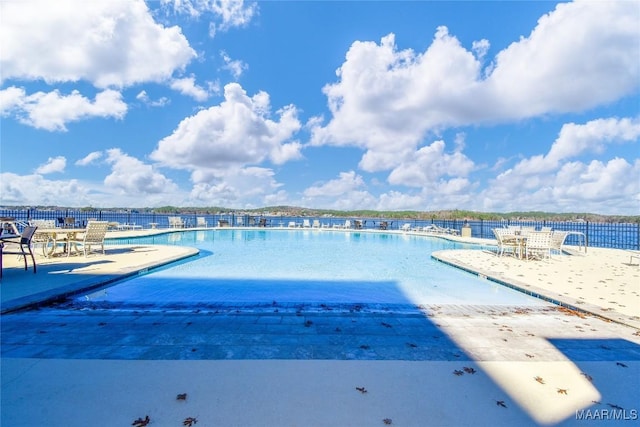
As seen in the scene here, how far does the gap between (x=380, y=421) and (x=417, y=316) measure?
2.22m

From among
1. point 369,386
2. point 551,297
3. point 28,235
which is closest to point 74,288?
point 28,235

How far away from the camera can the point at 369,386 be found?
196 cm

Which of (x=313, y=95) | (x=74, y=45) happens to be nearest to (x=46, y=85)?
(x=74, y=45)

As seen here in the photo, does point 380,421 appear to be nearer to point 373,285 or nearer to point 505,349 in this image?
point 505,349

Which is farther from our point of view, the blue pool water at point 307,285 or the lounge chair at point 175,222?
the lounge chair at point 175,222

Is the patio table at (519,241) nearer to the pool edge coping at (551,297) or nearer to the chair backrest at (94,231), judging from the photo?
the pool edge coping at (551,297)

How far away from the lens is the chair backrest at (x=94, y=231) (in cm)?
753

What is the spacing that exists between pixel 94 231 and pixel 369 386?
27.9ft

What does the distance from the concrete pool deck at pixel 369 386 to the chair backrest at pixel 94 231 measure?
6329mm

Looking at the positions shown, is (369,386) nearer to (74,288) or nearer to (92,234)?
(74,288)

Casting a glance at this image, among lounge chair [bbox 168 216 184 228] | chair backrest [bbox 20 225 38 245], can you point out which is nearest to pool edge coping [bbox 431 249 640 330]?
chair backrest [bbox 20 225 38 245]

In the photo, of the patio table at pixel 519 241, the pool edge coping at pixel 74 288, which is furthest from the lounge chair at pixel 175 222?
the patio table at pixel 519 241

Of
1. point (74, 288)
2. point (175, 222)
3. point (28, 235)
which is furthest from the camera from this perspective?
point (175, 222)

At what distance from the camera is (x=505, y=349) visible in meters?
2.60
